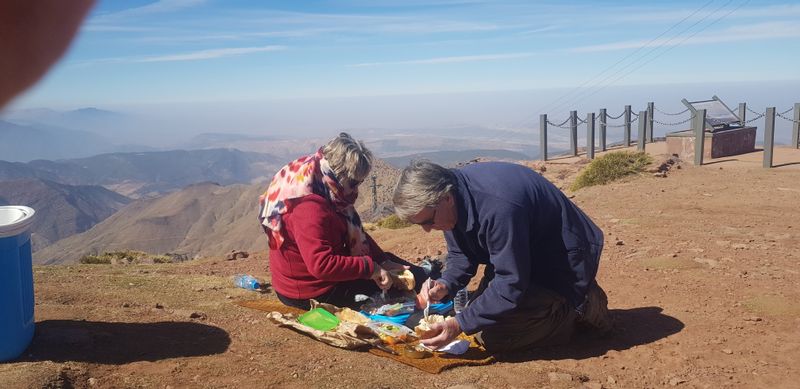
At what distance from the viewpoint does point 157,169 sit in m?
170

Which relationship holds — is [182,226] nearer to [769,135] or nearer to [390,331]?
[769,135]

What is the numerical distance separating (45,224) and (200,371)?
102 m

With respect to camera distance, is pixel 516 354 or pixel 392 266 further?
pixel 392 266

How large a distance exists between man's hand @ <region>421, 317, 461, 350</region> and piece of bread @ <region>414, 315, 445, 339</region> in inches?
1.3

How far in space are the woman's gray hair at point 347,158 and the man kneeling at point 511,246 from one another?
719mm

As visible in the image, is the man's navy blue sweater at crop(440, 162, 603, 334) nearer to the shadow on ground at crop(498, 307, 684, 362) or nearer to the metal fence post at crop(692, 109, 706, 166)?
the shadow on ground at crop(498, 307, 684, 362)

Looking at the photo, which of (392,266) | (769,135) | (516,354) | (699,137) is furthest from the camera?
(699,137)

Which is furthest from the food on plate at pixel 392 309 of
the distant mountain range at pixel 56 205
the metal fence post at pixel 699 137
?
the distant mountain range at pixel 56 205

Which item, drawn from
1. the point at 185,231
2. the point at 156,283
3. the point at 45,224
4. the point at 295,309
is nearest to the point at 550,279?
the point at 295,309

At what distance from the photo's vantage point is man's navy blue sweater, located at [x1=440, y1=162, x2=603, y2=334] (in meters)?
3.73

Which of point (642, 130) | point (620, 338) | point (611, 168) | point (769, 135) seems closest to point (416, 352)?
point (620, 338)

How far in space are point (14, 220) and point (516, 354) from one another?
10.3ft

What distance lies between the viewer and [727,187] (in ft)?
34.8

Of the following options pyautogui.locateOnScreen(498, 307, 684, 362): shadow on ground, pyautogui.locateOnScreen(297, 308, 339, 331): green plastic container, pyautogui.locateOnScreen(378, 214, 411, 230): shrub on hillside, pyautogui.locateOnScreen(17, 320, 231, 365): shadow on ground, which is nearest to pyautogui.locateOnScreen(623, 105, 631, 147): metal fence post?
pyautogui.locateOnScreen(378, 214, 411, 230): shrub on hillside
